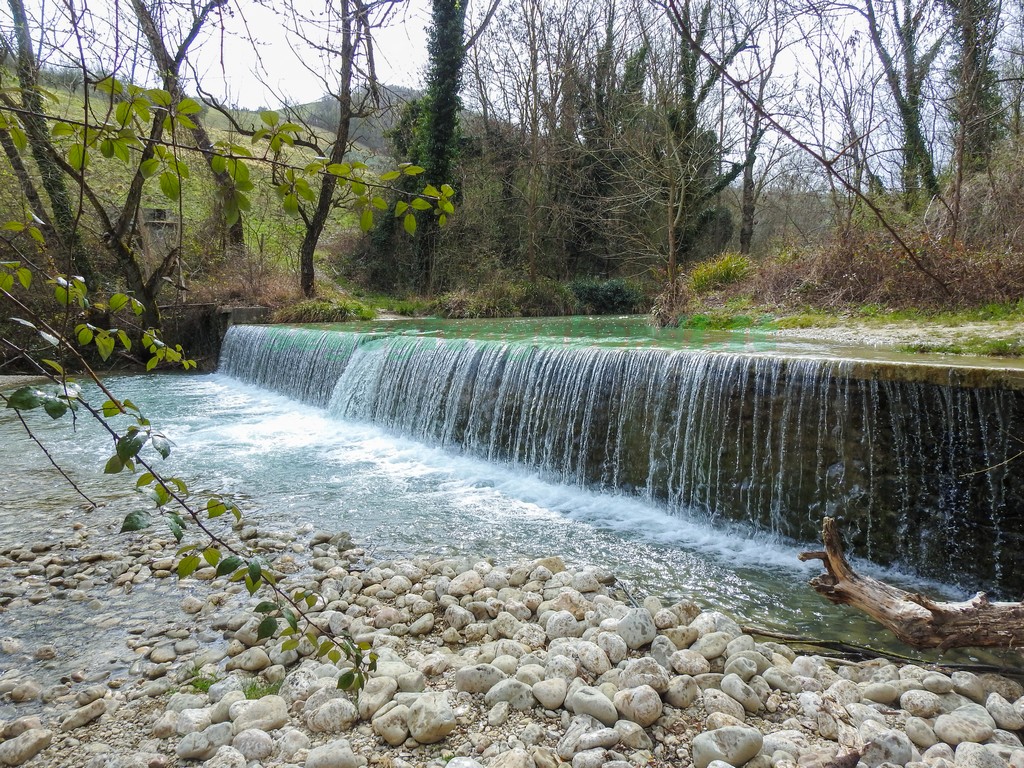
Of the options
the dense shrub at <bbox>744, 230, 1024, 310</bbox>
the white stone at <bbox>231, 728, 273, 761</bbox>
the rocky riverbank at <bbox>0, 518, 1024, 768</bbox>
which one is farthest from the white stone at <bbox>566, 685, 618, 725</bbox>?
the dense shrub at <bbox>744, 230, 1024, 310</bbox>

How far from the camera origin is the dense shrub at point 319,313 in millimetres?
12734

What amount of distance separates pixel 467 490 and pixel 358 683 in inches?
159

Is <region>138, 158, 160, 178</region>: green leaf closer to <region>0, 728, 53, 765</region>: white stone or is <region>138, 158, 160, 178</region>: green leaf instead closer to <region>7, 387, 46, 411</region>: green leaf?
<region>7, 387, 46, 411</region>: green leaf

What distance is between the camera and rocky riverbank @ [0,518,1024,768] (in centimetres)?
189

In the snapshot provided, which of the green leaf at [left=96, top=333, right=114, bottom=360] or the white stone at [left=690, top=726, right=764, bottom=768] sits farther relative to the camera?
the white stone at [left=690, top=726, right=764, bottom=768]

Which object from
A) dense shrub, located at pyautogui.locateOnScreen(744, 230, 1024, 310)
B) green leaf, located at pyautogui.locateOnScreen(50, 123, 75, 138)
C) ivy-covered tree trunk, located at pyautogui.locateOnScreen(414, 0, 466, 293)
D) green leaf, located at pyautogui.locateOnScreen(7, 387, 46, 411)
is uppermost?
ivy-covered tree trunk, located at pyautogui.locateOnScreen(414, 0, 466, 293)

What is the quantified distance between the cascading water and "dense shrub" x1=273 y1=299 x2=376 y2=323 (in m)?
6.48

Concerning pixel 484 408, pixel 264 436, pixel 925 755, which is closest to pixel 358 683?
pixel 925 755

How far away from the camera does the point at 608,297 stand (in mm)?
16219

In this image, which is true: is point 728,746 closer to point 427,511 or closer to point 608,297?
point 427,511

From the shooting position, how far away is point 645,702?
2.05 metres

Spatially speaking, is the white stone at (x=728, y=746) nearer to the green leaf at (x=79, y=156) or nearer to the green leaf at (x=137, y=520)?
the green leaf at (x=137, y=520)

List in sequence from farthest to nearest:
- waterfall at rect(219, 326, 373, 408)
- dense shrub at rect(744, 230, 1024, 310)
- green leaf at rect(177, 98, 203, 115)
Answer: waterfall at rect(219, 326, 373, 408) < dense shrub at rect(744, 230, 1024, 310) < green leaf at rect(177, 98, 203, 115)

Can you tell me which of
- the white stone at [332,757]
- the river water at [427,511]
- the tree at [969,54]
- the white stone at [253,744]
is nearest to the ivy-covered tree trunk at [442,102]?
the river water at [427,511]
